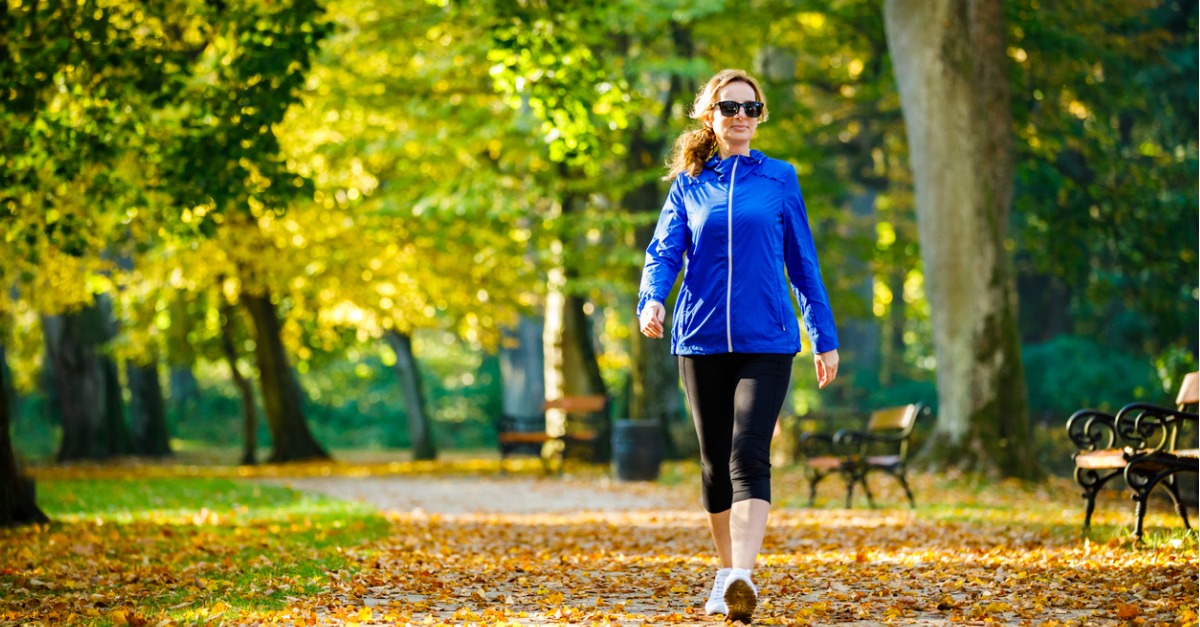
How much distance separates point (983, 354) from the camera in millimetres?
15062

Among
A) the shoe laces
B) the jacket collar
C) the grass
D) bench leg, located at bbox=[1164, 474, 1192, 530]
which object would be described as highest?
the jacket collar

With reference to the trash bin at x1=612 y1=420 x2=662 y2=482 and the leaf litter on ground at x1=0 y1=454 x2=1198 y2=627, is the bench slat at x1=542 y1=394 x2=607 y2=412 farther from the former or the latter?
the leaf litter on ground at x1=0 y1=454 x2=1198 y2=627

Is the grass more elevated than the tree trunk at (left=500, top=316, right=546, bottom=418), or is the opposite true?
the tree trunk at (left=500, top=316, right=546, bottom=418)

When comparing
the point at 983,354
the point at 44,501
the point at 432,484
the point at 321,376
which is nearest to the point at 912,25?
the point at 983,354

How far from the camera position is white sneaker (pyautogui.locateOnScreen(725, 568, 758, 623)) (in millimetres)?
5180

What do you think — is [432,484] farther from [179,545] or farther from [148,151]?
[179,545]

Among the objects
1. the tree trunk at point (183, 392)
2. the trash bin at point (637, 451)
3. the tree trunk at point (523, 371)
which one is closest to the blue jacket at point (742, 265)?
the trash bin at point (637, 451)

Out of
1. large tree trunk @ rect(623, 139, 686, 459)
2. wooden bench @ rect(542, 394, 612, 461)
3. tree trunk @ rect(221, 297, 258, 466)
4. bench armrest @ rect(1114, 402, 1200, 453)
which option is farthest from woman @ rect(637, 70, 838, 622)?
tree trunk @ rect(221, 297, 258, 466)

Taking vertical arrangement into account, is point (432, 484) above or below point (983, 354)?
below

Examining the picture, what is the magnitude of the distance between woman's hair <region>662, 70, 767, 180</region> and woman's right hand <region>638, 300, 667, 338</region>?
0.59 m

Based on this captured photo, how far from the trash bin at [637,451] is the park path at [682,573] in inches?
197

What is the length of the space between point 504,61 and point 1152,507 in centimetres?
680

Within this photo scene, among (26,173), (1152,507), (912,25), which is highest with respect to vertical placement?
(912,25)

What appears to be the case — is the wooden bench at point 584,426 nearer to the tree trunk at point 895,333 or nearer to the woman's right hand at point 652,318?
the tree trunk at point 895,333
